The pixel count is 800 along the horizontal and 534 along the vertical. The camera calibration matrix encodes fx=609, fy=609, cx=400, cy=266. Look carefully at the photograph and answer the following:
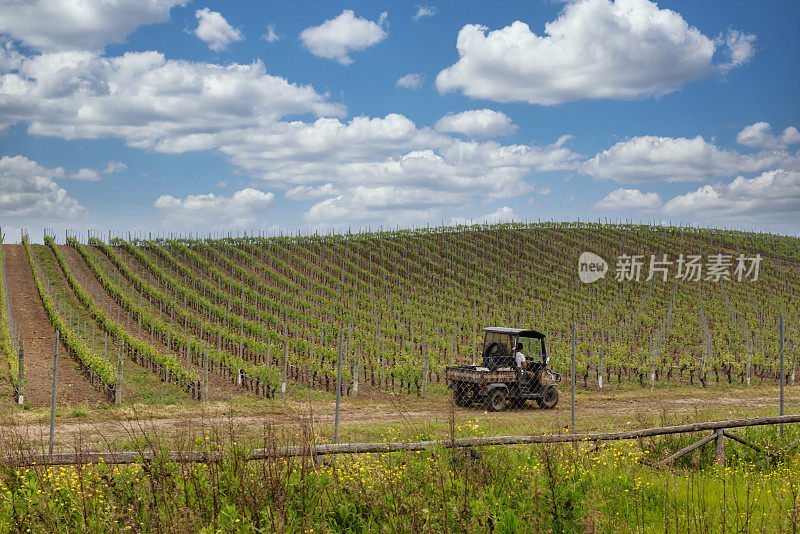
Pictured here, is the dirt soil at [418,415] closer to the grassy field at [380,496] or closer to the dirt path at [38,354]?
the dirt path at [38,354]

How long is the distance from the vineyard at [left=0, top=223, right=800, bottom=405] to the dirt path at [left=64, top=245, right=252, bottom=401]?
14 cm

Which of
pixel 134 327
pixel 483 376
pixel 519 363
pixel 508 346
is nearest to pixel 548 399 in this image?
pixel 519 363

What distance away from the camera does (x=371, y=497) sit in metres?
5.73

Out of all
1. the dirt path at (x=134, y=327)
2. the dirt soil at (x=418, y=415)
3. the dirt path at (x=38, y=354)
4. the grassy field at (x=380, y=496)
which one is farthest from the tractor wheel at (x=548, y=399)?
the dirt path at (x=38, y=354)

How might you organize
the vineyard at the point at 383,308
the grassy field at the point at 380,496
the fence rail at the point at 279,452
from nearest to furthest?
the grassy field at the point at 380,496, the fence rail at the point at 279,452, the vineyard at the point at 383,308

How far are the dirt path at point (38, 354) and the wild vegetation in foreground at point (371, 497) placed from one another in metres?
14.0

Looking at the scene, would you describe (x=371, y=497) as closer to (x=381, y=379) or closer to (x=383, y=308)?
(x=381, y=379)

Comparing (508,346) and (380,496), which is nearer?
(380,496)

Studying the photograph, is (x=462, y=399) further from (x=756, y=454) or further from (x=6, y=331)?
(x=6, y=331)

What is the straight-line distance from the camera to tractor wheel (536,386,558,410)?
58.6 feet

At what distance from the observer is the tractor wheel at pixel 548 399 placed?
17875 mm

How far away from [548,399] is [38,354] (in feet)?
66.9

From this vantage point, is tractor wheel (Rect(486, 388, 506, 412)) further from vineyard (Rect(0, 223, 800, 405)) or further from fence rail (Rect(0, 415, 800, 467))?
fence rail (Rect(0, 415, 800, 467))

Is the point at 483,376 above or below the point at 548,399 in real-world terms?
above
